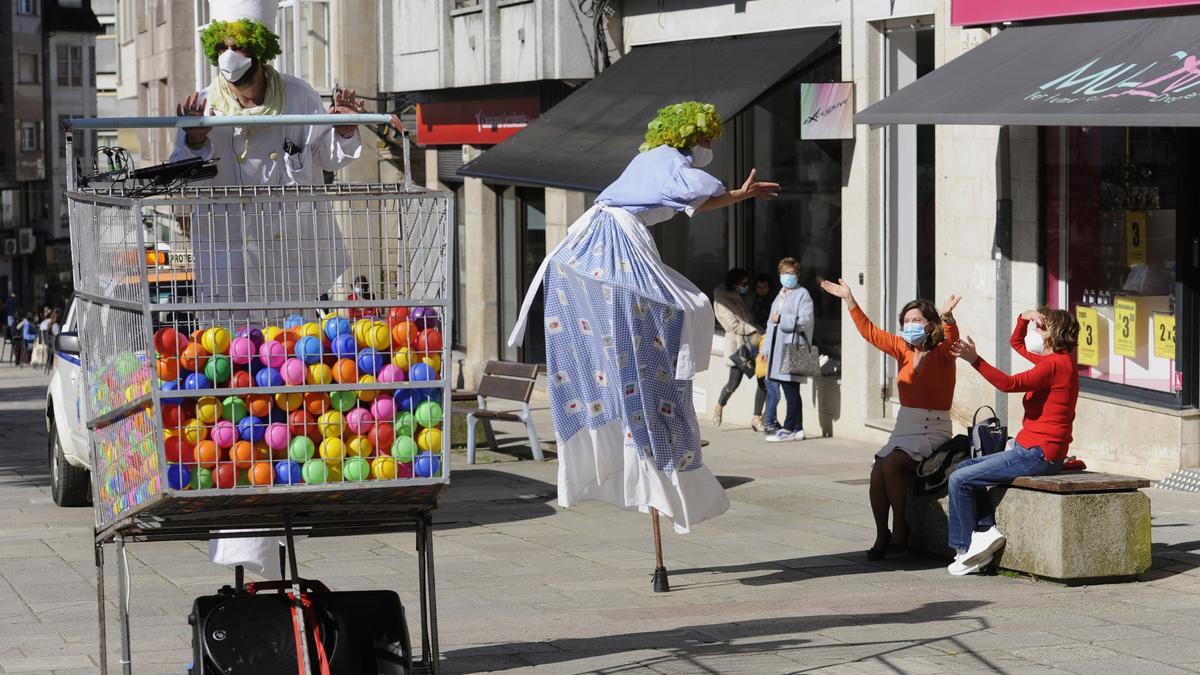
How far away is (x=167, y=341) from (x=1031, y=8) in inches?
384

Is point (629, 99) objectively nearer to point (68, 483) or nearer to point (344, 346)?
point (68, 483)

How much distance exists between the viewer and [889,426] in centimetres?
1633

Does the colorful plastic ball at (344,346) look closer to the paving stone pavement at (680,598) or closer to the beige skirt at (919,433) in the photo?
the paving stone pavement at (680,598)

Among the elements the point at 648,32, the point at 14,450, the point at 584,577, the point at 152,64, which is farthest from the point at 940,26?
the point at 152,64

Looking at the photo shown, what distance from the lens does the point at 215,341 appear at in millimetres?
5789

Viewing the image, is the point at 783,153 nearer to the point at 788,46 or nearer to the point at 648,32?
the point at 788,46

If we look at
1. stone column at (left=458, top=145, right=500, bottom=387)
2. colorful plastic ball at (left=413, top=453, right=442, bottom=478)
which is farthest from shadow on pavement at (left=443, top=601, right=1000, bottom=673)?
stone column at (left=458, top=145, right=500, bottom=387)

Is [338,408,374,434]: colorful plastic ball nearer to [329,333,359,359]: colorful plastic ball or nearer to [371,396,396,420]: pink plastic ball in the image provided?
[371,396,396,420]: pink plastic ball

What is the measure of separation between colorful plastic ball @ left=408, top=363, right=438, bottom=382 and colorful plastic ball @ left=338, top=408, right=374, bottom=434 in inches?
7.0

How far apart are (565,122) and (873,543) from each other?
10974 millimetres

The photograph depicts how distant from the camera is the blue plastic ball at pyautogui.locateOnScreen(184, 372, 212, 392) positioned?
18.9 feet

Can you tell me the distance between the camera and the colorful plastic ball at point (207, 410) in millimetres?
5766

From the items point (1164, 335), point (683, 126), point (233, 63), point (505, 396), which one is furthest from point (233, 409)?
point (505, 396)

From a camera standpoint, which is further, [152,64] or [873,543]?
[152,64]
